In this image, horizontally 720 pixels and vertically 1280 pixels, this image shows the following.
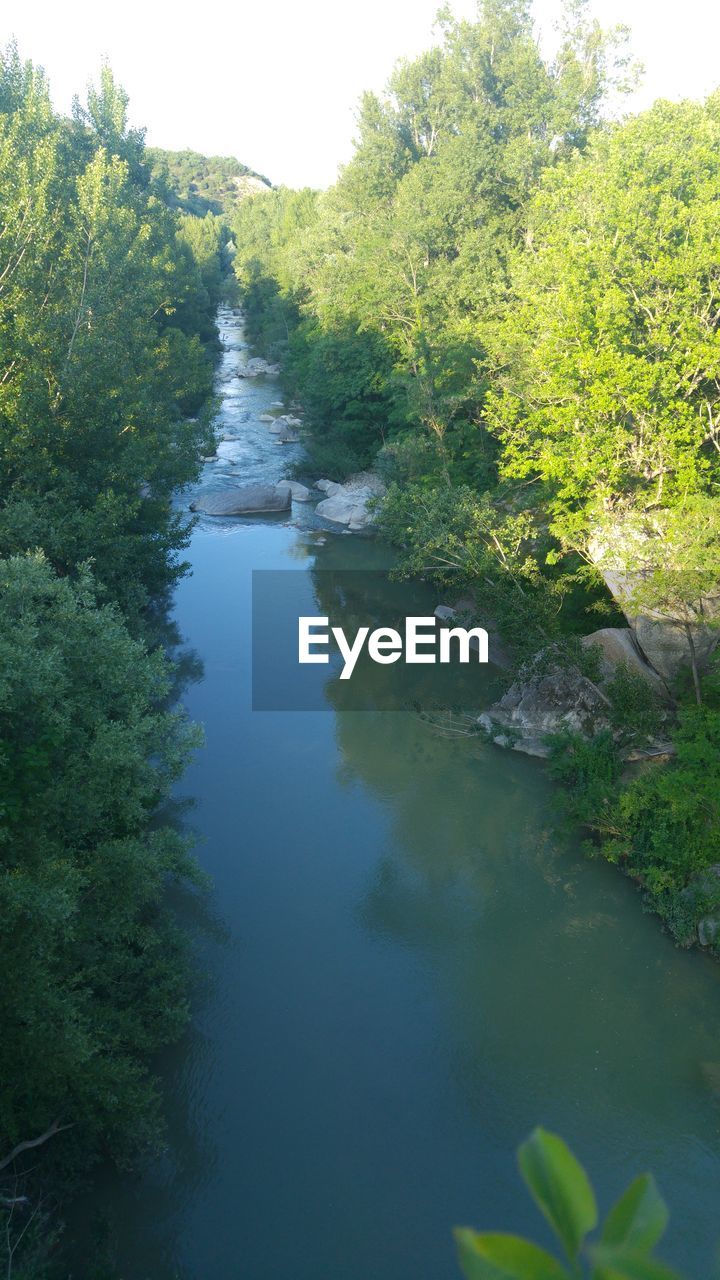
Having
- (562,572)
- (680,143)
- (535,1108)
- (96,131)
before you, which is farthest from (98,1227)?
(96,131)

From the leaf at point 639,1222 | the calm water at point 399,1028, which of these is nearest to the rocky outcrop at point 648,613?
the calm water at point 399,1028

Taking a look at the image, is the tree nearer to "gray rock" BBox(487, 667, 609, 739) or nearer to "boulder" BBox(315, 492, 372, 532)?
"gray rock" BBox(487, 667, 609, 739)

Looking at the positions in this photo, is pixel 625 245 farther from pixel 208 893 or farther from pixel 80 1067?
pixel 80 1067

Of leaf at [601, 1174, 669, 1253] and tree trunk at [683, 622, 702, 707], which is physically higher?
leaf at [601, 1174, 669, 1253]

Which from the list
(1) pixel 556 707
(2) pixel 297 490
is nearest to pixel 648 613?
(1) pixel 556 707

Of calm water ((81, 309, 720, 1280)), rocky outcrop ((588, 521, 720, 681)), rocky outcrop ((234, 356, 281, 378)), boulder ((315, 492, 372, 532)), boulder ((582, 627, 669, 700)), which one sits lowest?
calm water ((81, 309, 720, 1280))

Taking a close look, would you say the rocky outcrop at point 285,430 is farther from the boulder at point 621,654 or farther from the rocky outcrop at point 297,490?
the boulder at point 621,654

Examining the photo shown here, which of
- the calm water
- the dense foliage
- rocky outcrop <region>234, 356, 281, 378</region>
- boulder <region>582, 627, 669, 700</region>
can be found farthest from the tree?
rocky outcrop <region>234, 356, 281, 378</region>
